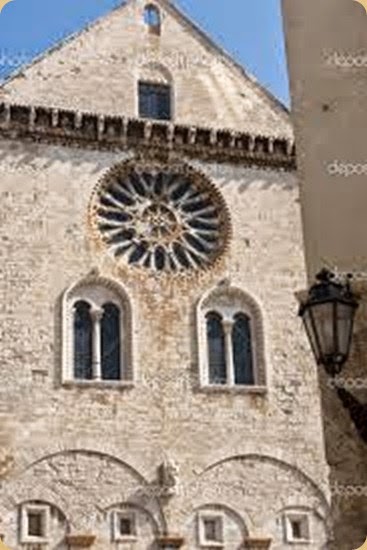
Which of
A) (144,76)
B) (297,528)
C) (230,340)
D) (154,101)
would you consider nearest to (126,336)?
(230,340)

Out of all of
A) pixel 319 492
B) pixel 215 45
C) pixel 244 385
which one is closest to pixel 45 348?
pixel 244 385

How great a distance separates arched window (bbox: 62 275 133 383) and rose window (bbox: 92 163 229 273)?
936 millimetres

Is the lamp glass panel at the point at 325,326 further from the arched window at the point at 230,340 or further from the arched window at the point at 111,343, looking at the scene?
the arched window at the point at 230,340

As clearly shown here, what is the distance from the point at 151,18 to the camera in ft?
71.4

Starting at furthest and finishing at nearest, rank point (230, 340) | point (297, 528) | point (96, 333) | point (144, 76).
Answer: point (144, 76)
point (230, 340)
point (96, 333)
point (297, 528)

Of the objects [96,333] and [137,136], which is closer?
[96,333]

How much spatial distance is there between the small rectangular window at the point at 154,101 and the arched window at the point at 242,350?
4.45m

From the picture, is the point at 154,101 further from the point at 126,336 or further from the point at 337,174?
the point at 337,174

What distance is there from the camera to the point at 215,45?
2186 cm

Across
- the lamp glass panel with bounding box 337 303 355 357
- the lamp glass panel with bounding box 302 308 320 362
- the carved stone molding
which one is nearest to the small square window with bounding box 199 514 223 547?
the carved stone molding

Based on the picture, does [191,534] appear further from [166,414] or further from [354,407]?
[354,407]
